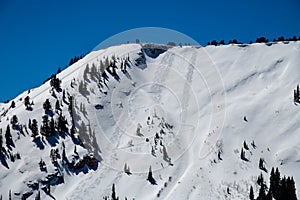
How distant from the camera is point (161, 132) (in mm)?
120875

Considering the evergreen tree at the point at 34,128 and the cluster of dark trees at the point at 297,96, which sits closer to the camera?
the evergreen tree at the point at 34,128

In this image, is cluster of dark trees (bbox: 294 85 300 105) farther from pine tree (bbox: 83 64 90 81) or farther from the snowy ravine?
pine tree (bbox: 83 64 90 81)

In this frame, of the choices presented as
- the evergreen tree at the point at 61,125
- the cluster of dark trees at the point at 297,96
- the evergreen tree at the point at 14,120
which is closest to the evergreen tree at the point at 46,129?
the evergreen tree at the point at 61,125

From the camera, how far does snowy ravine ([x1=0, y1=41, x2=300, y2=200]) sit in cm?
9831

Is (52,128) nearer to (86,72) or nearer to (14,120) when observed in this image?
(14,120)

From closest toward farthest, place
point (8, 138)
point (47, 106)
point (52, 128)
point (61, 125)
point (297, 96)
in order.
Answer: point (8, 138) → point (52, 128) → point (61, 125) → point (297, 96) → point (47, 106)

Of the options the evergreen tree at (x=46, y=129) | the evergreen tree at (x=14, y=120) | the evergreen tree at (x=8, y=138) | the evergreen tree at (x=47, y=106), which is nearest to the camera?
the evergreen tree at (x=8, y=138)

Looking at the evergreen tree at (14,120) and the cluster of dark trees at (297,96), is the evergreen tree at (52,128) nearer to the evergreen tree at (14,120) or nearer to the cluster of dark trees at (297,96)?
the evergreen tree at (14,120)

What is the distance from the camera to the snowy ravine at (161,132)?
9831 cm

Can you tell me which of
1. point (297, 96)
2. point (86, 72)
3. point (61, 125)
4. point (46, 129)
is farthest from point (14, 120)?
point (297, 96)

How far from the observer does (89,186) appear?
99.4 m

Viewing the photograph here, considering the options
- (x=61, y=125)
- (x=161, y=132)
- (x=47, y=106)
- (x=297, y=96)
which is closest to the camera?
(x=61, y=125)

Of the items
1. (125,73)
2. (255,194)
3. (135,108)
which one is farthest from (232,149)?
(125,73)

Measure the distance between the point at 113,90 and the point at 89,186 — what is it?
58152mm
